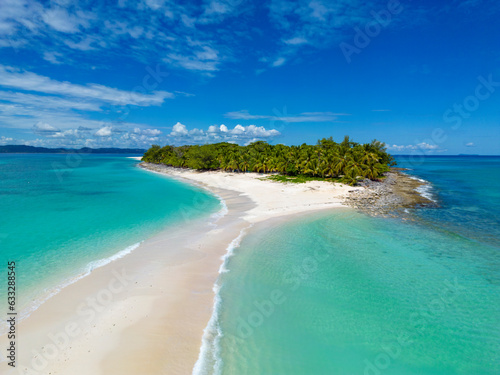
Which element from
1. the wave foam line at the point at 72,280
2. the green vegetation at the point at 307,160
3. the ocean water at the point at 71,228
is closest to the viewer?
the wave foam line at the point at 72,280

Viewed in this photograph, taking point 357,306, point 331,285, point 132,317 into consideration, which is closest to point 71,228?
point 132,317

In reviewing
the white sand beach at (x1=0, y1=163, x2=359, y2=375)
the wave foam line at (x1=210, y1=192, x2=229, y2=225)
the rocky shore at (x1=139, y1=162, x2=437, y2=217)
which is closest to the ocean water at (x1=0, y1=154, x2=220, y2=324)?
the wave foam line at (x1=210, y1=192, x2=229, y2=225)

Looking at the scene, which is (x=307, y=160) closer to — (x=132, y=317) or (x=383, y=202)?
A: (x=383, y=202)

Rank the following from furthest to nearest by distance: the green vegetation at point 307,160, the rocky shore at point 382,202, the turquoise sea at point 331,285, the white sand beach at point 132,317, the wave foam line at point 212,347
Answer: the green vegetation at point 307,160, the rocky shore at point 382,202, the turquoise sea at point 331,285, the white sand beach at point 132,317, the wave foam line at point 212,347

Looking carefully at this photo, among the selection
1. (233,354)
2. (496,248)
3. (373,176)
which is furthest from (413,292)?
(373,176)

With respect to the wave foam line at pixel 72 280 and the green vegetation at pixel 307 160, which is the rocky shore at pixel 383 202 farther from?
the wave foam line at pixel 72 280

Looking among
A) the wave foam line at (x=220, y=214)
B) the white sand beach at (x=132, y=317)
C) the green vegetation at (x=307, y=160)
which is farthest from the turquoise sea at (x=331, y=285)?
the green vegetation at (x=307, y=160)
